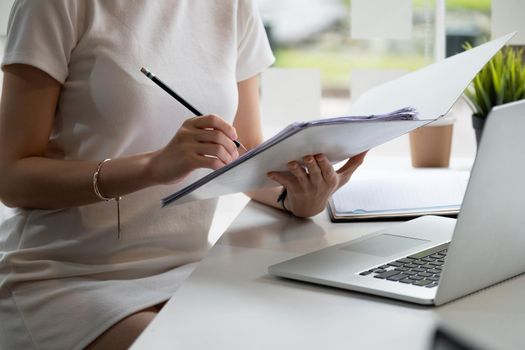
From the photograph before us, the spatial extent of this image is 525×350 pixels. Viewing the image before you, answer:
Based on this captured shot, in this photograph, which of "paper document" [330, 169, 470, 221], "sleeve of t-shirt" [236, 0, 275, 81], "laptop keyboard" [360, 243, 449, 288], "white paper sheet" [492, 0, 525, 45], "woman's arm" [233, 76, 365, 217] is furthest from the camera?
"white paper sheet" [492, 0, 525, 45]

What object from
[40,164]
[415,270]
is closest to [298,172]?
[415,270]

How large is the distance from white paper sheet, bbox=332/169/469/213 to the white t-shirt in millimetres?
239

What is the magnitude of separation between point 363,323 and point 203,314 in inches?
6.1

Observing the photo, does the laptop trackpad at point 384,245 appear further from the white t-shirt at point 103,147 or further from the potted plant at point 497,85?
the potted plant at point 497,85

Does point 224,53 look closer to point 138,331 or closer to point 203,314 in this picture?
point 138,331

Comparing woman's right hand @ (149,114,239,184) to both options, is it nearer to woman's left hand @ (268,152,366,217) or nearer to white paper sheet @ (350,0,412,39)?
woman's left hand @ (268,152,366,217)

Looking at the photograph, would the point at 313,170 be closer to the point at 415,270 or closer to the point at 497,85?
the point at 415,270

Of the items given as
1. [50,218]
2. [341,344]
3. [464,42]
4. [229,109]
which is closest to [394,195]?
[229,109]

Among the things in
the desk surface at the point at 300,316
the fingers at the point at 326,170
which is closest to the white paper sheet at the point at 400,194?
the fingers at the point at 326,170

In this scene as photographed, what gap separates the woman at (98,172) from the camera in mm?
1139

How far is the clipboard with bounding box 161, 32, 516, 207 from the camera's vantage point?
922 millimetres

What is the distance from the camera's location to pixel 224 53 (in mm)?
1410

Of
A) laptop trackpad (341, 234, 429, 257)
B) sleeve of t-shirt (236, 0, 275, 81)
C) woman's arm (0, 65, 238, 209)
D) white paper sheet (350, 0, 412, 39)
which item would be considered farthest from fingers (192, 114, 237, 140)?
white paper sheet (350, 0, 412, 39)

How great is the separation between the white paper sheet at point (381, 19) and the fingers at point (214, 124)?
→ 1.15m
